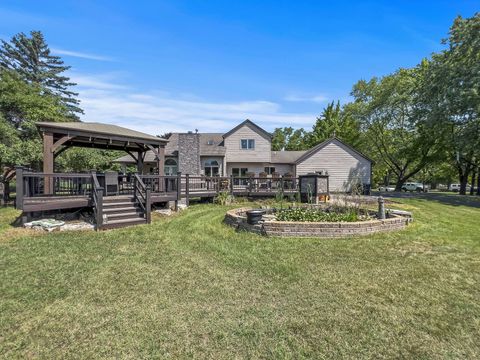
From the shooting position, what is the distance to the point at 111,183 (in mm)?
11148

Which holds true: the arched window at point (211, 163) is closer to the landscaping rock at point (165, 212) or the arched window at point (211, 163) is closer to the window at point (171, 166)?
the window at point (171, 166)

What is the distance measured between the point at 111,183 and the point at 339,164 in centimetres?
1903

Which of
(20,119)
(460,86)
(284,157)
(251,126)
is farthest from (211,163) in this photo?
(460,86)

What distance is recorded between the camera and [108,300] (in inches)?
139

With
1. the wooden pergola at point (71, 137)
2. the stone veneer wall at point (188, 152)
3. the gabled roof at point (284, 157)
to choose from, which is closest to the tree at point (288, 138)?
the gabled roof at point (284, 157)

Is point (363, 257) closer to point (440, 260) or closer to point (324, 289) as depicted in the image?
point (440, 260)

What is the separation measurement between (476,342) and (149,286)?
4093mm

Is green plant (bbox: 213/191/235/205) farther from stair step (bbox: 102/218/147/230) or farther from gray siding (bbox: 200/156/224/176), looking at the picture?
gray siding (bbox: 200/156/224/176)

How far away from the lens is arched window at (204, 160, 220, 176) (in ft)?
75.2

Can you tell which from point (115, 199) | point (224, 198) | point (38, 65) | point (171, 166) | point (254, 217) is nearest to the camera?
point (254, 217)

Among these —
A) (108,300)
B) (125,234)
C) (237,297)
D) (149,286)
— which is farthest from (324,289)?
(125,234)

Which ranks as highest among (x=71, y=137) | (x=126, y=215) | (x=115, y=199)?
(x=71, y=137)

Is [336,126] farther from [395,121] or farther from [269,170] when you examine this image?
[269,170]

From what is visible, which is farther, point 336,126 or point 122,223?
point 336,126
